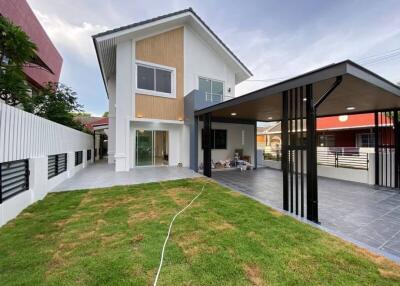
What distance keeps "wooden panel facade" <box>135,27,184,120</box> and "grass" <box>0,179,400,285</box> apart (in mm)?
7167

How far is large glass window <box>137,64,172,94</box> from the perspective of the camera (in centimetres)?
1092

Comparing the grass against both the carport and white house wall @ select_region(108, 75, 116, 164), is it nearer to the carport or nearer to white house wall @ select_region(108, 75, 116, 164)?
the carport

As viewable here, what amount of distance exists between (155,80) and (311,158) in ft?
31.6

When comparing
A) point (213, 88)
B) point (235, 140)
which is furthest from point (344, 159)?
point (213, 88)

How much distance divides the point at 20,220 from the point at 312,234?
18.9 ft

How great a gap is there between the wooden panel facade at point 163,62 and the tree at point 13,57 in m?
4.72

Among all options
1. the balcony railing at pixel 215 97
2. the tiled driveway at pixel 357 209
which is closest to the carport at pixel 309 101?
the tiled driveway at pixel 357 209

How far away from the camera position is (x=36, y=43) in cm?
1294

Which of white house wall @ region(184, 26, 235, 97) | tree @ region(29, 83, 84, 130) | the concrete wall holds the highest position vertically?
white house wall @ region(184, 26, 235, 97)

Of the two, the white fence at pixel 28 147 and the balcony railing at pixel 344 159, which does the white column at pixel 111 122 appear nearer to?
the white fence at pixel 28 147

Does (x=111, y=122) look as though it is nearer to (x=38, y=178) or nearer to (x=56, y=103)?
(x=56, y=103)

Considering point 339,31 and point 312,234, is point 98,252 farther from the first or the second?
point 339,31

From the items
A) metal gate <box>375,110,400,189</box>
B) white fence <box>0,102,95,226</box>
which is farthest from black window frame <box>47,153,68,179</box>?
metal gate <box>375,110,400,189</box>

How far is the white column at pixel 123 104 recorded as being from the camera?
10125mm
